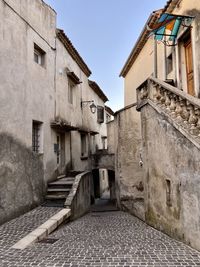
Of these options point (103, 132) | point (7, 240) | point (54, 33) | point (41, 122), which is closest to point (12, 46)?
point (41, 122)

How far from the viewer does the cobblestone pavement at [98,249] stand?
13.2ft

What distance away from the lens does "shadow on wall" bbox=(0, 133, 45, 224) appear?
22.4 feet

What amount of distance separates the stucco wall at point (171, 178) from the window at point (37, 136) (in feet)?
14.7

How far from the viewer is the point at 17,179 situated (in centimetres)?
754

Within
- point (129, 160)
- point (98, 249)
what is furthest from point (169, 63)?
point (98, 249)

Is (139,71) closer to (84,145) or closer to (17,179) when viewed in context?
(84,145)

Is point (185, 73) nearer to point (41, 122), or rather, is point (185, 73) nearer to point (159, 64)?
point (159, 64)

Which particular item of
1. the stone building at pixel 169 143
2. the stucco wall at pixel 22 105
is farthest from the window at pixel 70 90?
the stone building at pixel 169 143

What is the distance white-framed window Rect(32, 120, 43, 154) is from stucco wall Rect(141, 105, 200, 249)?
4.46 m

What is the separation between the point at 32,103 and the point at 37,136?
4.82ft

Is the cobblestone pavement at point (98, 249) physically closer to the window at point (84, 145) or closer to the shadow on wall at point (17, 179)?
the shadow on wall at point (17, 179)

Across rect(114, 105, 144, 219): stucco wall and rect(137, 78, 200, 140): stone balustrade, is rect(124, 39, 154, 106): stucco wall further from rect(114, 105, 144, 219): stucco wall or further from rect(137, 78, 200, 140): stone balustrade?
rect(137, 78, 200, 140): stone balustrade

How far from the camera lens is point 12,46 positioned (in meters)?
7.61

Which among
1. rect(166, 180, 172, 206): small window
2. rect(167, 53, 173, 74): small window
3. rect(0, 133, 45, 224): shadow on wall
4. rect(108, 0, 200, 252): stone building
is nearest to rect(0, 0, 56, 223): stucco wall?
rect(0, 133, 45, 224): shadow on wall
